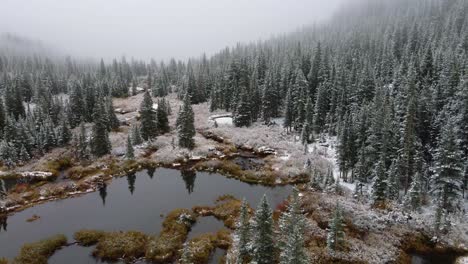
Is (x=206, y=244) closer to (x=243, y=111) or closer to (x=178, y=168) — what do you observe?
(x=178, y=168)

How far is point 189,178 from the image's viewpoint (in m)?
53.6

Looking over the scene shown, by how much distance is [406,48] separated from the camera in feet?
322

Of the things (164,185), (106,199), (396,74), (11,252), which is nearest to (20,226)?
(11,252)

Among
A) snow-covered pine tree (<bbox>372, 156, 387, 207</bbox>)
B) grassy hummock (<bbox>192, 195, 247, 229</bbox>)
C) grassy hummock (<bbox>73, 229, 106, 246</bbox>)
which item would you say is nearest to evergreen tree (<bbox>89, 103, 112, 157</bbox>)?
grassy hummock (<bbox>73, 229, 106, 246</bbox>)

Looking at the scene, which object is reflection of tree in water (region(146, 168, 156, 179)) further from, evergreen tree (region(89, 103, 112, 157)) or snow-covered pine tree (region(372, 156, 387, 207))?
snow-covered pine tree (region(372, 156, 387, 207))

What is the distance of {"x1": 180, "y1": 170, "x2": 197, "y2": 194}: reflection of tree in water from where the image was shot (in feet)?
163

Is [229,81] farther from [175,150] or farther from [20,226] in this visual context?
[20,226]

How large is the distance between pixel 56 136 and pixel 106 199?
111ft

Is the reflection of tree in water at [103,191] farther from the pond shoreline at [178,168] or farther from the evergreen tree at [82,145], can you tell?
the evergreen tree at [82,145]

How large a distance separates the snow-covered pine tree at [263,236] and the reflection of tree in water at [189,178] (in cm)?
2453

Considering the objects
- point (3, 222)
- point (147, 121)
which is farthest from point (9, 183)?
point (147, 121)

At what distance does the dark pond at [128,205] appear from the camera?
36.0m

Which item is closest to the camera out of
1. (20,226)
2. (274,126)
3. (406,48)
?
(20,226)

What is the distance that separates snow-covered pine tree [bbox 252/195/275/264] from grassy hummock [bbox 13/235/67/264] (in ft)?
72.4
